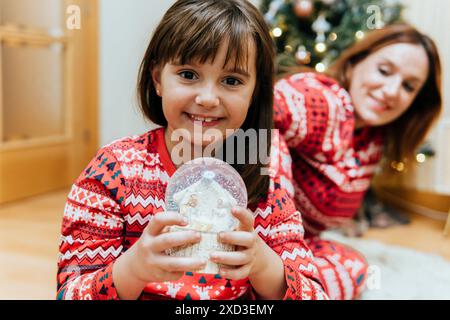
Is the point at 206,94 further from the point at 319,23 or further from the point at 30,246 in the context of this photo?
the point at 319,23

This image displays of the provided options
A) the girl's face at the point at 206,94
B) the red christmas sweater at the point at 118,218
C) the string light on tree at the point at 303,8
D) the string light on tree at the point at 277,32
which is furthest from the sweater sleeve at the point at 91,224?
the string light on tree at the point at 303,8

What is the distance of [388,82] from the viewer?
1050 mm

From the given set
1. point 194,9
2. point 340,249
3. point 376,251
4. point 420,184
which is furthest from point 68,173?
point 420,184

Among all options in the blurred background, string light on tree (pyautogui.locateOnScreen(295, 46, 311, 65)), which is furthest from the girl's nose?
string light on tree (pyautogui.locateOnScreen(295, 46, 311, 65))

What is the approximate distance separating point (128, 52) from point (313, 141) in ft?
1.62

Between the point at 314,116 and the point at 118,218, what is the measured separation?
0.50m

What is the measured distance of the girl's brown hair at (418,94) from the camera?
109 cm

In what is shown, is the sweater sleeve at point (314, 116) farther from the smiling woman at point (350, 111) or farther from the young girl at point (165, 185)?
the young girl at point (165, 185)

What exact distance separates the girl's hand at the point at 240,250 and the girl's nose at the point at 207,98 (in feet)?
0.42

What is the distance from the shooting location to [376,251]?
4.69ft

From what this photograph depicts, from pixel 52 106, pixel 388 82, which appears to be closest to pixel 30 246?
pixel 52 106

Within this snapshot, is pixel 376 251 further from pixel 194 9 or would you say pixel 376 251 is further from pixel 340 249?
pixel 194 9

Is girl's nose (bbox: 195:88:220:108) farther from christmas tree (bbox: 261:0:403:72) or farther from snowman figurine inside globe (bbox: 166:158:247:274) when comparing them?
christmas tree (bbox: 261:0:403:72)

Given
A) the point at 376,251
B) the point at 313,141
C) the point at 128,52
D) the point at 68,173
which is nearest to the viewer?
the point at 128,52
